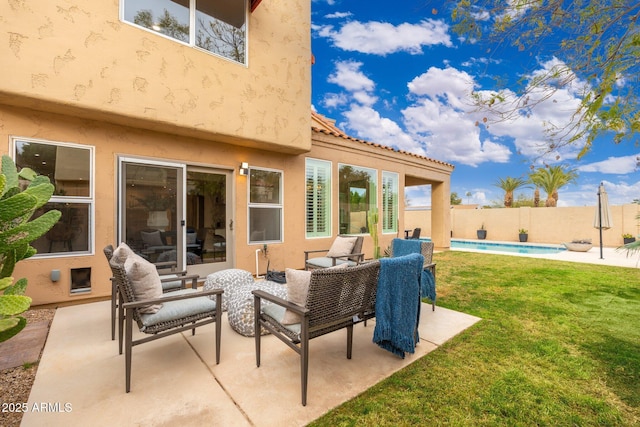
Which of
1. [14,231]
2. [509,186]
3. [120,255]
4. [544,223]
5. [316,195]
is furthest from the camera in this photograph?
[509,186]

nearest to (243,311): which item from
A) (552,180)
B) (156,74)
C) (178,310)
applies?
(178,310)

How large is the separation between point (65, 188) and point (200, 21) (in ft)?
12.3

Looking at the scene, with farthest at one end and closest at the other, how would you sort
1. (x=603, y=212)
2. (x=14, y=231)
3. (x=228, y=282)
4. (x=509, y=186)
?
(x=509, y=186)
(x=603, y=212)
(x=228, y=282)
(x=14, y=231)

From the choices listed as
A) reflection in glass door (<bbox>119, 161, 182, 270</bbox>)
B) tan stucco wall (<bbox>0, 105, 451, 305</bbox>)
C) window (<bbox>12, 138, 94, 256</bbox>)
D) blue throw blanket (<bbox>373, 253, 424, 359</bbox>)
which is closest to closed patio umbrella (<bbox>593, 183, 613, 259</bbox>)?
tan stucco wall (<bbox>0, 105, 451, 305</bbox>)

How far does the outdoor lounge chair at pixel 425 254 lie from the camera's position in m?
4.10

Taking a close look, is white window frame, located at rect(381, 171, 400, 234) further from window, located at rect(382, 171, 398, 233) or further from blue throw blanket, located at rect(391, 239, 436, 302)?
blue throw blanket, located at rect(391, 239, 436, 302)

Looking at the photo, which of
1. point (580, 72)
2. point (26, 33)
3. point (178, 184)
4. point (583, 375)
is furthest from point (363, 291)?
point (26, 33)

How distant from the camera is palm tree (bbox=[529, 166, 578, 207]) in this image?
16.1m

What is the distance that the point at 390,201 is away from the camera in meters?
9.48

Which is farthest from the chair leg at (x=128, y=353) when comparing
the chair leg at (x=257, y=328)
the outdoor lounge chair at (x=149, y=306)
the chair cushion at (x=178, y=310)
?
the chair leg at (x=257, y=328)

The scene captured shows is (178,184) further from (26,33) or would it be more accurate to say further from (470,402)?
(470,402)

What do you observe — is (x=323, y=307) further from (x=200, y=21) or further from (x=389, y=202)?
(x=389, y=202)

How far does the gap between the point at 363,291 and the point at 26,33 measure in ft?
17.6

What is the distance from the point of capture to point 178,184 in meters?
5.34
